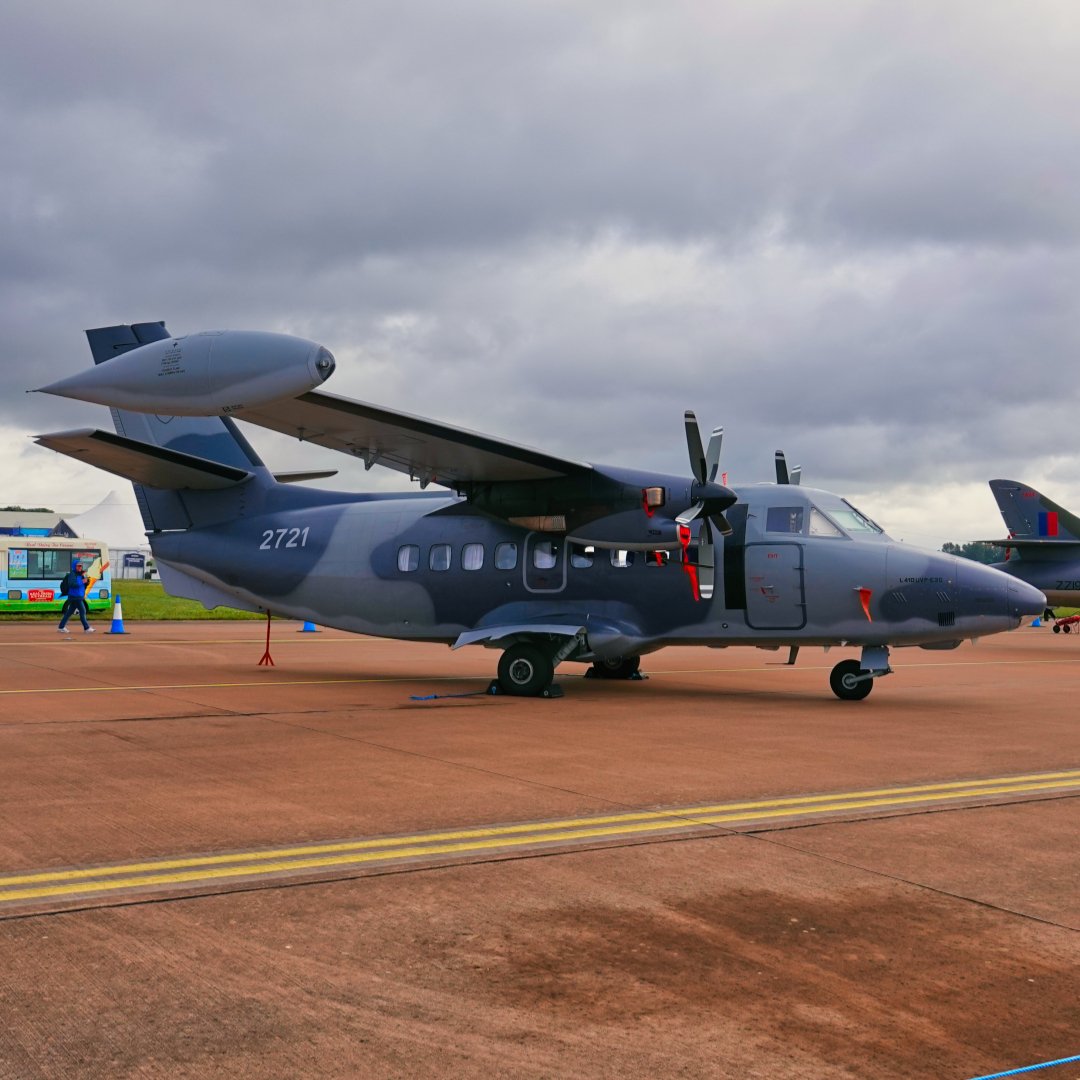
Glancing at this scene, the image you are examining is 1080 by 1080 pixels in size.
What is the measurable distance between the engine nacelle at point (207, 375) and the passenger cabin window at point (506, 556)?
6.13 meters

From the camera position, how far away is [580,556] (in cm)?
1741

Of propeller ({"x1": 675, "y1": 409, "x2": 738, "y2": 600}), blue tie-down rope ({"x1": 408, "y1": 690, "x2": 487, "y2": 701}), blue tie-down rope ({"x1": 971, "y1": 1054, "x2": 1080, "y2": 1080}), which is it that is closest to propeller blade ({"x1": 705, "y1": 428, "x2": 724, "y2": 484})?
propeller ({"x1": 675, "y1": 409, "x2": 738, "y2": 600})

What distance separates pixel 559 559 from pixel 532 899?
1181cm

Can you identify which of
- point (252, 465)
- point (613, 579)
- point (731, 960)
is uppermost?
point (252, 465)

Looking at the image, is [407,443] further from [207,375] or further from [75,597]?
[75,597]

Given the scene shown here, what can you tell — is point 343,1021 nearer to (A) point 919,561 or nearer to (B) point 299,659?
(A) point 919,561

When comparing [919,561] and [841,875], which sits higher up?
[919,561]

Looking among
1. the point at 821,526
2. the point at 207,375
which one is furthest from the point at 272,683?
the point at 821,526

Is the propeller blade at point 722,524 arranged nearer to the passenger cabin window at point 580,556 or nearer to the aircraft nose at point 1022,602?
the passenger cabin window at point 580,556

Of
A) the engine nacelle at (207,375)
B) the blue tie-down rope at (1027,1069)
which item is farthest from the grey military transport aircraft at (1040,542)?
the blue tie-down rope at (1027,1069)

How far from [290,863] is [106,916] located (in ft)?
4.18

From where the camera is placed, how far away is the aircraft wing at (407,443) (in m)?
15.3

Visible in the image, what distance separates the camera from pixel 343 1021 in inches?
163

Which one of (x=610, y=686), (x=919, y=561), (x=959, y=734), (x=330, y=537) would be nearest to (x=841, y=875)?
(x=959, y=734)
